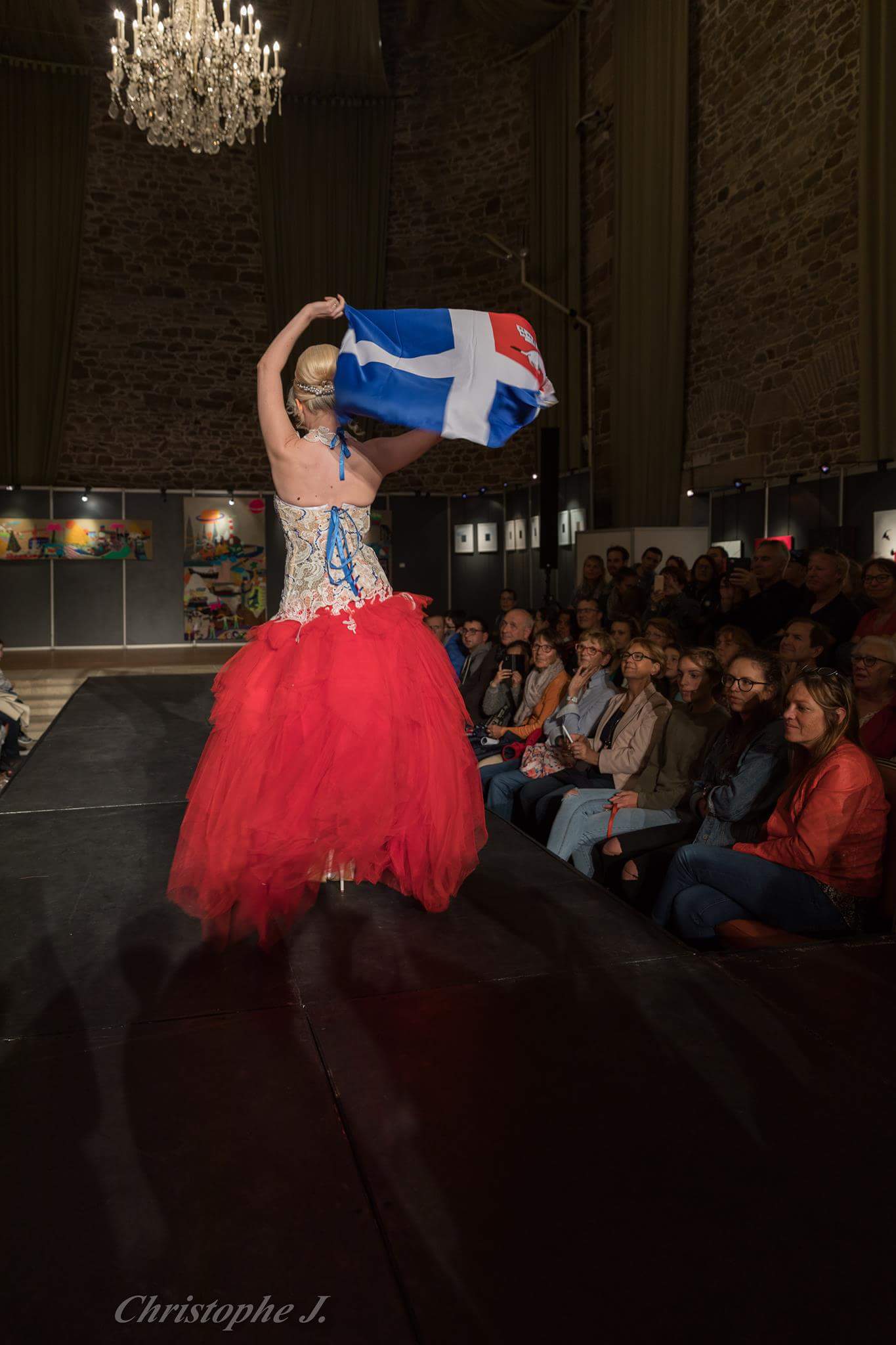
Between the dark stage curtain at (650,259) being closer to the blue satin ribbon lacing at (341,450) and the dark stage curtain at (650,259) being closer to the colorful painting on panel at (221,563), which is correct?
the colorful painting on panel at (221,563)

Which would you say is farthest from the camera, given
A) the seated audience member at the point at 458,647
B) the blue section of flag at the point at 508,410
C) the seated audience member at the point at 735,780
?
the seated audience member at the point at 458,647

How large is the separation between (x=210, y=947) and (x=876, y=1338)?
1595 mm

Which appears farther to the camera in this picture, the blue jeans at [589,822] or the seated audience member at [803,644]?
the seated audience member at [803,644]

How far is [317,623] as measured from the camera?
2.48 m

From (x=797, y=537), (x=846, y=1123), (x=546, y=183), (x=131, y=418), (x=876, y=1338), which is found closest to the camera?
(x=876, y=1338)

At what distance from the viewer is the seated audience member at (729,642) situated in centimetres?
389

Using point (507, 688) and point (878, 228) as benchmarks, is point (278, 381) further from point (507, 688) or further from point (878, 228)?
point (878, 228)

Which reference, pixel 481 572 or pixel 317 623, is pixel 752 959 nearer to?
pixel 317 623

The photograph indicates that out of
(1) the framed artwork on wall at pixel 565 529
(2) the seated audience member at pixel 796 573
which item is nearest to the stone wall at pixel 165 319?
(1) the framed artwork on wall at pixel 565 529

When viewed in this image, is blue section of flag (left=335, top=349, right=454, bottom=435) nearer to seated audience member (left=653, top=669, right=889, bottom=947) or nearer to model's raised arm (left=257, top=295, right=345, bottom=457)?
model's raised arm (left=257, top=295, right=345, bottom=457)

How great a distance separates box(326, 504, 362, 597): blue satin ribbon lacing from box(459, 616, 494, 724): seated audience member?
3.11m

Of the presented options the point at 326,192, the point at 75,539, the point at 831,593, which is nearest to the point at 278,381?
the point at 831,593

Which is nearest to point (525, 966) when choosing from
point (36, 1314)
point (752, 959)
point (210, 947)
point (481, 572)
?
point (752, 959)

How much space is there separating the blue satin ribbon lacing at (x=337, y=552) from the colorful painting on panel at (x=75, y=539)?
11347 millimetres
